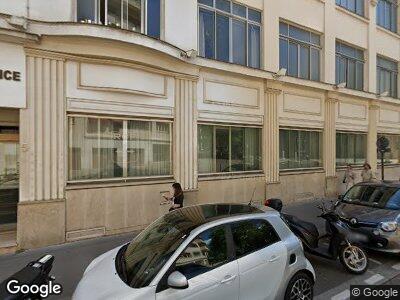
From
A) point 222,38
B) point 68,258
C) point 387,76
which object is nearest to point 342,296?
point 68,258

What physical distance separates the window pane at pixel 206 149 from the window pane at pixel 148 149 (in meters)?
1.10

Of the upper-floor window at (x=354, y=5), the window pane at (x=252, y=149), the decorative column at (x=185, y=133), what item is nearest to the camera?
the decorative column at (x=185, y=133)

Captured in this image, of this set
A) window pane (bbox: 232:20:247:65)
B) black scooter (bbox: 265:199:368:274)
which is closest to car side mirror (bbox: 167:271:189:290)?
black scooter (bbox: 265:199:368:274)

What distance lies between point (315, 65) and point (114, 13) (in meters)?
8.81

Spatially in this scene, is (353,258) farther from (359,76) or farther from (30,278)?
(359,76)

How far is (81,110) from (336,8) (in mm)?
11772

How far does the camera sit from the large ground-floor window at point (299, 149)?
12094 millimetres

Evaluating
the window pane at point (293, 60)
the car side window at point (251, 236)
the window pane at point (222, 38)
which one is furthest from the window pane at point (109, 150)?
the window pane at point (293, 60)

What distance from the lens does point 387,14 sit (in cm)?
1772

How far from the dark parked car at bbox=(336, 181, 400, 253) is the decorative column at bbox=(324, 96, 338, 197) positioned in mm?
5685

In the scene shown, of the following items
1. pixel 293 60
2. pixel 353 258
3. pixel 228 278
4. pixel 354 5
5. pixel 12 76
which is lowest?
pixel 353 258

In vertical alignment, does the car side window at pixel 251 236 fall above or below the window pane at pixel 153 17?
below

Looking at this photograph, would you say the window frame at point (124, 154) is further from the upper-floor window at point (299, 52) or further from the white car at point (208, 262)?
the upper-floor window at point (299, 52)

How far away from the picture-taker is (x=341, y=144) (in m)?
14.7
